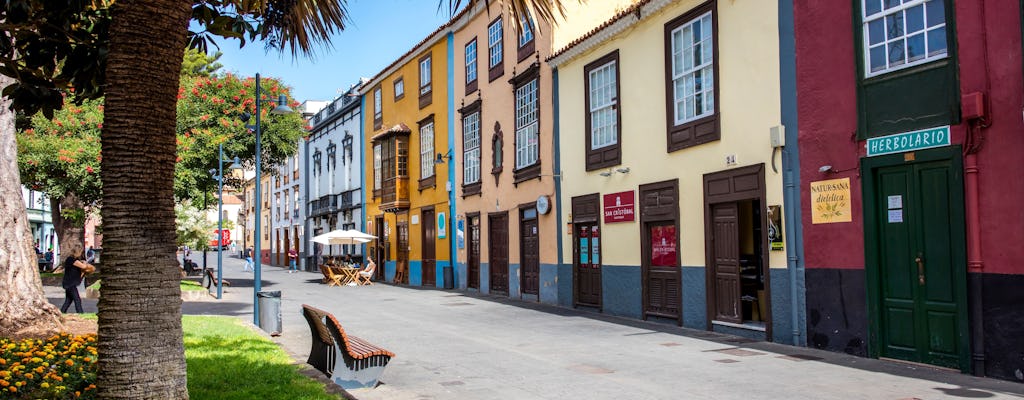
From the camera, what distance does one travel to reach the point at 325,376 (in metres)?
8.76

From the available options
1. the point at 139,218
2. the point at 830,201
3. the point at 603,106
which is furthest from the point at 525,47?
the point at 139,218

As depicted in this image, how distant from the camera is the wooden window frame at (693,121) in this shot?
13.2m

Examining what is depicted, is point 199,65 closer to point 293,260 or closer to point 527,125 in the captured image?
Answer: point 293,260

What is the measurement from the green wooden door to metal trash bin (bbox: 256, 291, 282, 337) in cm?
914

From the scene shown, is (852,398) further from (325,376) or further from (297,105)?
(297,105)

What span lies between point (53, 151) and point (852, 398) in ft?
75.5

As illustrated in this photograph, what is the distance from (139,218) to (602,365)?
6.65 m

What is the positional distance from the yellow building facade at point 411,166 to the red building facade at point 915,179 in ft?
55.2

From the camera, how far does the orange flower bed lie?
6527 millimetres

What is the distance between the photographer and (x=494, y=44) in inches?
924

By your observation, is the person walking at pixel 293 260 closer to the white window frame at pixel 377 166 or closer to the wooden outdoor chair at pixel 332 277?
the white window frame at pixel 377 166

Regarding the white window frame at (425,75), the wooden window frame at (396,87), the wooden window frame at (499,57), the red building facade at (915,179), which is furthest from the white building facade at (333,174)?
the red building facade at (915,179)

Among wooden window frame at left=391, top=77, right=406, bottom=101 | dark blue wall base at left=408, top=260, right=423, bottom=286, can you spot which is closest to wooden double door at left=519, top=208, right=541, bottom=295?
dark blue wall base at left=408, top=260, right=423, bottom=286

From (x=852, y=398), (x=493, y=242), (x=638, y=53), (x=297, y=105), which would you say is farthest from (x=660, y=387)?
(x=297, y=105)
